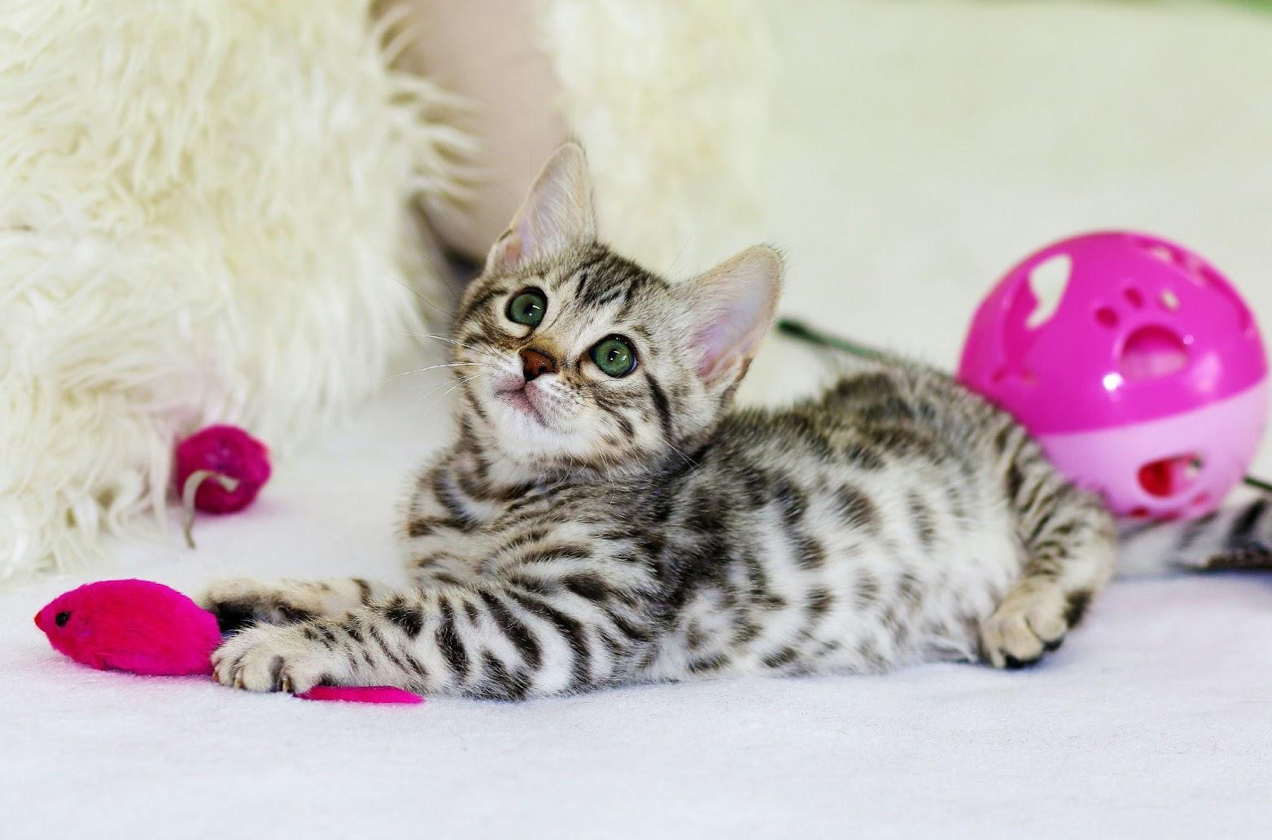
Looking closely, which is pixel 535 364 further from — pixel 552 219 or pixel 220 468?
pixel 220 468

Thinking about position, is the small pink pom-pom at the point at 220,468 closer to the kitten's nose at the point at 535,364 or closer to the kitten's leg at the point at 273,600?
the kitten's leg at the point at 273,600

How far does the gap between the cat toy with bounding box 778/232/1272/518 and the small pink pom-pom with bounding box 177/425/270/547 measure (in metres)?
1.03

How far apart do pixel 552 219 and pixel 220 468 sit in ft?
1.80

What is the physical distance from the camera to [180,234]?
68.4 inches

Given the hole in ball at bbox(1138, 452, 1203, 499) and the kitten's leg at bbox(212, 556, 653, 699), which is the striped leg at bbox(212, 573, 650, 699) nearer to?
the kitten's leg at bbox(212, 556, 653, 699)

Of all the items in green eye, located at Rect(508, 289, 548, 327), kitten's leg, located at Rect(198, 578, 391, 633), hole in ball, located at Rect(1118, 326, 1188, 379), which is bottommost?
kitten's leg, located at Rect(198, 578, 391, 633)

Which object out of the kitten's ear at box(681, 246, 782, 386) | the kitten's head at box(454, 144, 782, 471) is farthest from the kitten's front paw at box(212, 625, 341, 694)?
the kitten's ear at box(681, 246, 782, 386)

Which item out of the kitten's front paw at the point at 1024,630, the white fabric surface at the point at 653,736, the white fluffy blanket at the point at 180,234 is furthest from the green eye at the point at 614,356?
the white fluffy blanket at the point at 180,234

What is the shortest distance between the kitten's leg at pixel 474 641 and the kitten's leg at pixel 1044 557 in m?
0.46

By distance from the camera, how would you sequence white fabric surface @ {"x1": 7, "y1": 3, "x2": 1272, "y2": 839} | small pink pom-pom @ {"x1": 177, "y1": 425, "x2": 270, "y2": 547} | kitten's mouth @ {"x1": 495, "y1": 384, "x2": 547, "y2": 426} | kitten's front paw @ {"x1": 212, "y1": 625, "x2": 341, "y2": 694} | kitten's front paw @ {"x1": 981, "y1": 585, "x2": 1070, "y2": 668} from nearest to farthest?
white fabric surface @ {"x1": 7, "y1": 3, "x2": 1272, "y2": 839} → kitten's front paw @ {"x1": 212, "y1": 625, "x2": 341, "y2": 694} → kitten's mouth @ {"x1": 495, "y1": 384, "x2": 547, "y2": 426} → kitten's front paw @ {"x1": 981, "y1": 585, "x2": 1070, "y2": 668} → small pink pom-pom @ {"x1": 177, "y1": 425, "x2": 270, "y2": 547}

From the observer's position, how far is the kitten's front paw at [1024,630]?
1.46 metres

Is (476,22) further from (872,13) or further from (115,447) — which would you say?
(872,13)

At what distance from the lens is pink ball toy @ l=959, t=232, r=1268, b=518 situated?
1.71 metres

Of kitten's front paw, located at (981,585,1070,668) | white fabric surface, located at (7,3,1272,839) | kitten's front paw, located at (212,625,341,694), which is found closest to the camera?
white fabric surface, located at (7,3,1272,839)
